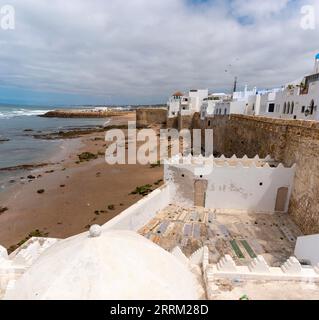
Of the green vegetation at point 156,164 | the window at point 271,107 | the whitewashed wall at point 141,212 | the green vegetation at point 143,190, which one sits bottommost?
the green vegetation at point 143,190

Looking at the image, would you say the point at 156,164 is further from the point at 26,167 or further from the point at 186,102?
the point at 186,102

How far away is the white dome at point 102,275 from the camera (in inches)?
113

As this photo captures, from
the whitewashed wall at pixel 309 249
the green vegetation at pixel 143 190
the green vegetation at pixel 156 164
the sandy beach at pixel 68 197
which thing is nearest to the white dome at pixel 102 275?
the whitewashed wall at pixel 309 249

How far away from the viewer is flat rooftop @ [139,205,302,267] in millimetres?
8312

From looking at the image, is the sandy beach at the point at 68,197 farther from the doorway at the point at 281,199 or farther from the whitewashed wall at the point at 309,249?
the whitewashed wall at the point at 309,249

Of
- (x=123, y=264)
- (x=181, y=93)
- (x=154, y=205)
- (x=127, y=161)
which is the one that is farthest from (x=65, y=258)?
(x=181, y=93)

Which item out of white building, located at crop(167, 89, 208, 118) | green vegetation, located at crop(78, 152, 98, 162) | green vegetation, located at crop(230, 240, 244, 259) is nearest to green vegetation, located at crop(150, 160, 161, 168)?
green vegetation, located at crop(78, 152, 98, 162)

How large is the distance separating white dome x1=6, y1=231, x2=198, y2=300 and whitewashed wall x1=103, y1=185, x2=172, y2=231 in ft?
14.4

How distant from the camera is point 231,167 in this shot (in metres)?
11.0

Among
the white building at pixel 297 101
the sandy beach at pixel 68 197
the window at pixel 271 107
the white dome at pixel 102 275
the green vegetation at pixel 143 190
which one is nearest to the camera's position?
the white dome at pixel 102 275

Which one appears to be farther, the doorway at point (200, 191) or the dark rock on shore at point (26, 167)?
the dark rock on shore at point (26, 167)

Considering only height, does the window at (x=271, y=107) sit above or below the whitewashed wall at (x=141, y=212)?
above

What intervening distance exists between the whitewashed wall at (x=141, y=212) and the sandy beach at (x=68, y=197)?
3.53 metres
